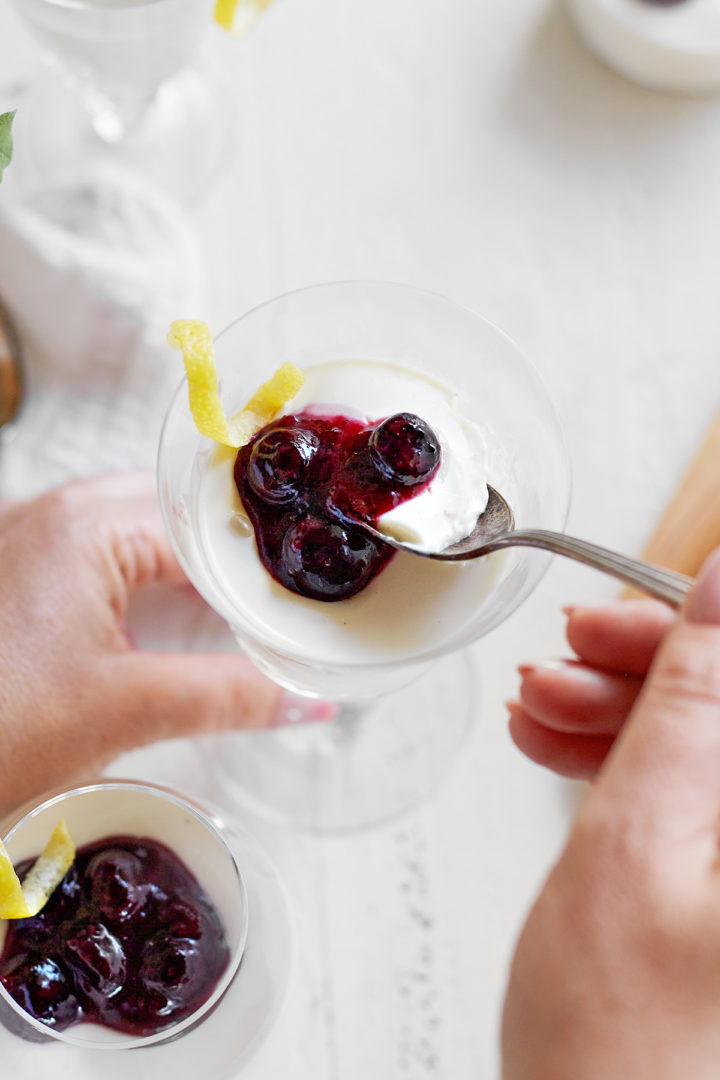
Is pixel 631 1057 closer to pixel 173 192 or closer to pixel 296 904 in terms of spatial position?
pixel 296 904

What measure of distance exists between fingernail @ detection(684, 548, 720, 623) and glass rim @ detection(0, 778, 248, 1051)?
14.1 inches

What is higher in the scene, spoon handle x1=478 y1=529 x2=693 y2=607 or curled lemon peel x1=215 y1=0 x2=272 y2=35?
curled lemon peel x1=215 y1=0 x2=272 y2=35

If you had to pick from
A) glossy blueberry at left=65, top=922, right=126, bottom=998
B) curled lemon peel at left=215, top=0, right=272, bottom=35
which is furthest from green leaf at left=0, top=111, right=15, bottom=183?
glossy blueberry at left=65, top=922, right=126, bottom=998

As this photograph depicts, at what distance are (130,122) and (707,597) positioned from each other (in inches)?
35.3

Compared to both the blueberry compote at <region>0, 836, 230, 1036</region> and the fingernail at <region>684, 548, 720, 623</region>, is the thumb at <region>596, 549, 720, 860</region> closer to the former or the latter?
the fingernail at <region>684, 548, 720, 623</region>

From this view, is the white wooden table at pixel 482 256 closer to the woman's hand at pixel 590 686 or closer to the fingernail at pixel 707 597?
the woman's hand at pixel 590 686

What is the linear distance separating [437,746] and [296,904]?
205 millimetres

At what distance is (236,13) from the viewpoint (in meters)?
0.92

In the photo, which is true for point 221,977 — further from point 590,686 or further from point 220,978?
point 590,686

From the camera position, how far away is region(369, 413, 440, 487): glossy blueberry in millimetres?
698

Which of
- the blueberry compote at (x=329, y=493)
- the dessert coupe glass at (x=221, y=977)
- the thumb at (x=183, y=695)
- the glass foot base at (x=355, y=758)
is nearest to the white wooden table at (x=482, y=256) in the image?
the glass foot base at (x=355, y=758)

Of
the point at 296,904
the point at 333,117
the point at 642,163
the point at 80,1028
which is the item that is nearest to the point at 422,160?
the point at 333,117

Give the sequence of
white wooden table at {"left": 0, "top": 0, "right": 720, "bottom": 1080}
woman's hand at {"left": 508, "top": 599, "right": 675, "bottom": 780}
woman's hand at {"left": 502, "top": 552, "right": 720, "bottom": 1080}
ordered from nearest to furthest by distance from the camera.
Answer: woman's hand at {"left": 502, "top": 552, "right": 720, "bottom": 1080} < woman's hand at {"left": 508, "top": 599, "right": 675, "bottom": 780} < white wooden table at {"left": 0, "top": 0, "right": 720, "bottom": 1080}

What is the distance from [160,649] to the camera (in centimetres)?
104
